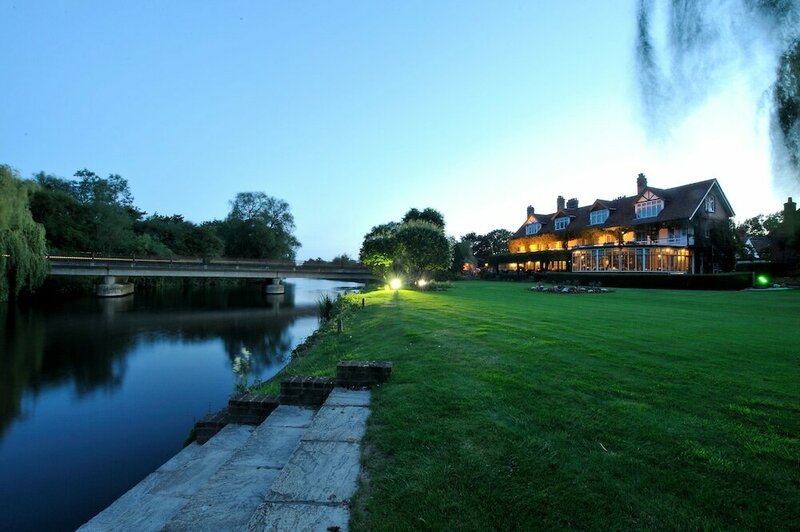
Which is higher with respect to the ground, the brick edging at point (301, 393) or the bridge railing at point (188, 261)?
the bridge railing at point (188, 261)

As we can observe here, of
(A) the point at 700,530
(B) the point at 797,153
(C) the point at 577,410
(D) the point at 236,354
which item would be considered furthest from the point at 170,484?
(D) the point at 236,354

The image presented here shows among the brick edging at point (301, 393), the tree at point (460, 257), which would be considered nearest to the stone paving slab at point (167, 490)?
the brick edging at point (301, 393)

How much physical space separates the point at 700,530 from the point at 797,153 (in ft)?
10.0

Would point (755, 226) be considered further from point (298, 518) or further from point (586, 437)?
point (298, 518)

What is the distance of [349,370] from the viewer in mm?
6770

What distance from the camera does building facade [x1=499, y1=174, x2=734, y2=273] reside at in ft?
136

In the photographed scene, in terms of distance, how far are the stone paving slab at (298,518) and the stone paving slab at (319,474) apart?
0.10 metres

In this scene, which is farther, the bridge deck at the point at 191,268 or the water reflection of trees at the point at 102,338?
the bridge deck at the point at 191,268

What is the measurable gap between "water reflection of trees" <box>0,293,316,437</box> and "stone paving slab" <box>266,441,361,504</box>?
1054 cm

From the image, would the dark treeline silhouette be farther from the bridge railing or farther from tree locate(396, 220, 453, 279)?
tree locate(396, 220, 453, 279)

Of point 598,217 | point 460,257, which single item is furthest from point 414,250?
point 460,257

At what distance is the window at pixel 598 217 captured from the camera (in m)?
50.5

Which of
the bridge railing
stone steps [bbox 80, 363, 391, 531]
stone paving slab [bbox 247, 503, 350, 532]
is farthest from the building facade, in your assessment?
stone paving slab [bbox 247, 503, 350, 532]

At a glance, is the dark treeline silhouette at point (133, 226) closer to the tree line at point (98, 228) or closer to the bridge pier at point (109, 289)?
the tree line at point (98, 228)
